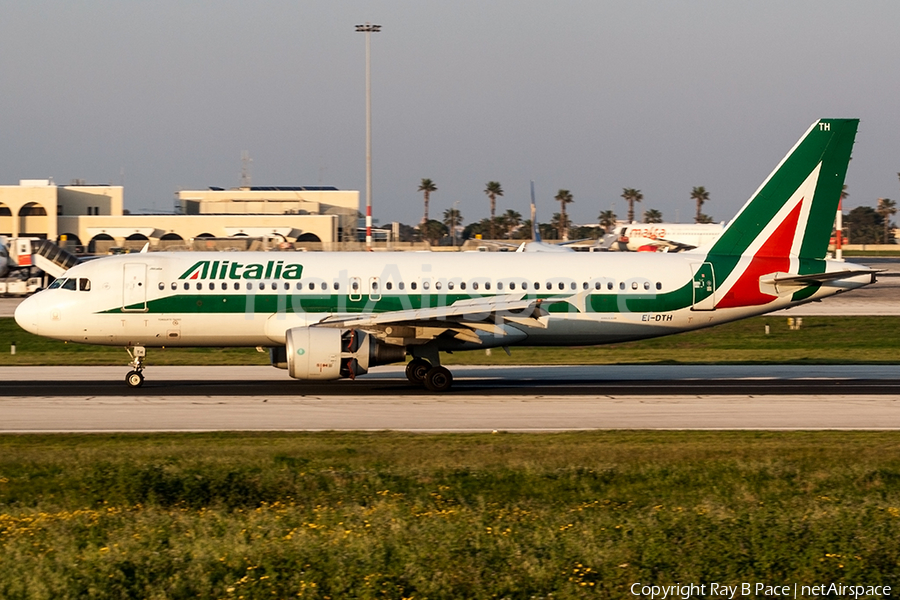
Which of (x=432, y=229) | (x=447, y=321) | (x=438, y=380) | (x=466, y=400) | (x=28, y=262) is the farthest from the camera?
(x=432, y=229)

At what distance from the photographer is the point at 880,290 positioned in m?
66.7

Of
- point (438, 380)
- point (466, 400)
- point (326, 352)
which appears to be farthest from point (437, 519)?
point (438, 380)

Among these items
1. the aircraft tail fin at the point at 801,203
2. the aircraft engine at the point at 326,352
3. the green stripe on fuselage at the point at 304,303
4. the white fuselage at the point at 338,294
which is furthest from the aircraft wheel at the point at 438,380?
the aircraft tail fin at the point at 801,203

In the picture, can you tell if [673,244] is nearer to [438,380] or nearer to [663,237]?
[663,237]

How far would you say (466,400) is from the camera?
26.2 meters

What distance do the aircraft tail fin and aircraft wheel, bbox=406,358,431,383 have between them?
364 inches

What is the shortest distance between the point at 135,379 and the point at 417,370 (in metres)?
8.02

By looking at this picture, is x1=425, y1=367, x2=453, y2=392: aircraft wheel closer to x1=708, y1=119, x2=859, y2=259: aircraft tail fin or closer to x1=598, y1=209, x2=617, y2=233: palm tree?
x1=708, y1=119, x2=859, y2=259: aircraft tail fin

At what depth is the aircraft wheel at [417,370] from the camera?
1115 inches

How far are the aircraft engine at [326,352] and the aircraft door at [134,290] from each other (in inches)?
193

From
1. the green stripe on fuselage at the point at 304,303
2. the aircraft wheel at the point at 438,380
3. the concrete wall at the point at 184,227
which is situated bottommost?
the aircraft wheel at the point at 438,380

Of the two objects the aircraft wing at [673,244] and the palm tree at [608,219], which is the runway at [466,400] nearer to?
the aircraft wing at [673,244]

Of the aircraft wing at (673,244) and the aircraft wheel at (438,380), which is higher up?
the aircraft wing at (673,244)

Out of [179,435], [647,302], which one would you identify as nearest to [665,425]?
[647,302]
